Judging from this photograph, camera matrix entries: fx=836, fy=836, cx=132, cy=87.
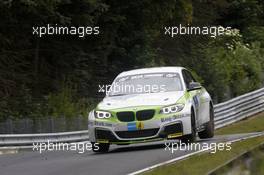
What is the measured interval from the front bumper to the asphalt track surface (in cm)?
28

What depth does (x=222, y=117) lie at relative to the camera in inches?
1093

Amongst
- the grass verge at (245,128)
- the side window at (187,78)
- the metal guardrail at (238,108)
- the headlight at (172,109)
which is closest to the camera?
the headlight at (172,109)

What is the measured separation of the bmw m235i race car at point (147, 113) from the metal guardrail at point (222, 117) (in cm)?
605

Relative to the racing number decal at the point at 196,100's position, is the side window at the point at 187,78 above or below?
above

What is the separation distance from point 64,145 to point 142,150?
5438mm

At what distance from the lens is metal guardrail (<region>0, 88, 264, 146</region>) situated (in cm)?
2234

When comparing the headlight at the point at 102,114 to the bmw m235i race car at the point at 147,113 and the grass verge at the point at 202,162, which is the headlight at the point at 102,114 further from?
the grass verge at the point at 202,162

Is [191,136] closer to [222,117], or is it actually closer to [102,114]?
[102,114]

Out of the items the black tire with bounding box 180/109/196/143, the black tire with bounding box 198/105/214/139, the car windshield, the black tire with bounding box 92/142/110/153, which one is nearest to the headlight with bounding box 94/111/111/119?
the black tire with bounding box 92/142/110/153

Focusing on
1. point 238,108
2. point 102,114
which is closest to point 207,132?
point 102,114

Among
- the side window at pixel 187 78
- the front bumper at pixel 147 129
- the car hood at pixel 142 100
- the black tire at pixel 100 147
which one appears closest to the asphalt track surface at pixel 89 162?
the black tire at pixel 100 147

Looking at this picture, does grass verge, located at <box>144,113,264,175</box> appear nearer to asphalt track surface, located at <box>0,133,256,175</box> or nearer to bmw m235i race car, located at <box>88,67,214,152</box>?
asphalt track surface, located at <box>0,133,256,175</box>

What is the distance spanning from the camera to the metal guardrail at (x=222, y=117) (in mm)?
22344

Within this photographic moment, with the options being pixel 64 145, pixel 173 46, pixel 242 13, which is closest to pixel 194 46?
pixel 173 46
